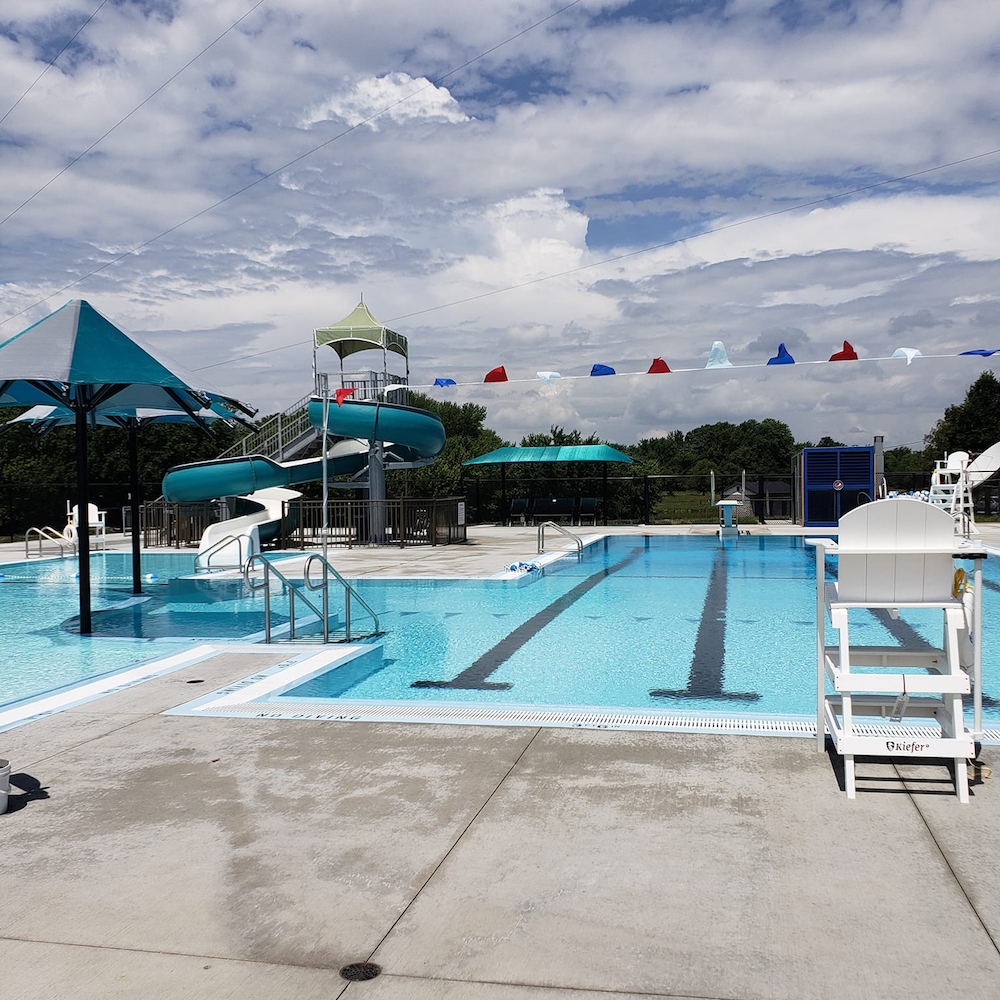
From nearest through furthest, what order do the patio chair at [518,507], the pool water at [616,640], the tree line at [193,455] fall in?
the pool water at [616,640] < the tree line at [193,455] < the patio chair at [518,507]

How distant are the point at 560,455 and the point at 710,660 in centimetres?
2133

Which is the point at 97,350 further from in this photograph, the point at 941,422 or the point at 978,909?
the point at 941,422

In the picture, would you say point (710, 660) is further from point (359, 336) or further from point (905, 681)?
point (359, 336)

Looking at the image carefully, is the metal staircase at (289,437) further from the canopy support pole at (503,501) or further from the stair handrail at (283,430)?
the canopy support pole at (503,501)

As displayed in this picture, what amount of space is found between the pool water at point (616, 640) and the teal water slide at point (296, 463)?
6759mm

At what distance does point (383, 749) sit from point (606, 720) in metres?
1.44

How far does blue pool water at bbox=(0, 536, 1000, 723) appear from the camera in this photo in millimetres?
7188

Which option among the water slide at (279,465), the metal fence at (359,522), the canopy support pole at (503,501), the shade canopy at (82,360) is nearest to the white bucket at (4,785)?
the shade canopy at (82,360)

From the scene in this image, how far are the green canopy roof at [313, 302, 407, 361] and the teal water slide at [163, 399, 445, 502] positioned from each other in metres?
2.77

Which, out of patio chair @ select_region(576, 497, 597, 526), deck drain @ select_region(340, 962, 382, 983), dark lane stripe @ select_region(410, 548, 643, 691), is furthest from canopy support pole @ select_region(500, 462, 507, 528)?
deck drain @ select_region(340, 962, 382, 983)

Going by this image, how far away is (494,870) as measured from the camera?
3.32 metres

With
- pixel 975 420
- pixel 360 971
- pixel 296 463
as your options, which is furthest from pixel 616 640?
pixel 975 420

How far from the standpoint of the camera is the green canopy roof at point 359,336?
77.7 feet

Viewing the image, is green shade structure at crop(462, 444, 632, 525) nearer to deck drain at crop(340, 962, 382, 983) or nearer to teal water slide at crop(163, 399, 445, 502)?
teal water slide at crop(163, 399, 445, 502)
